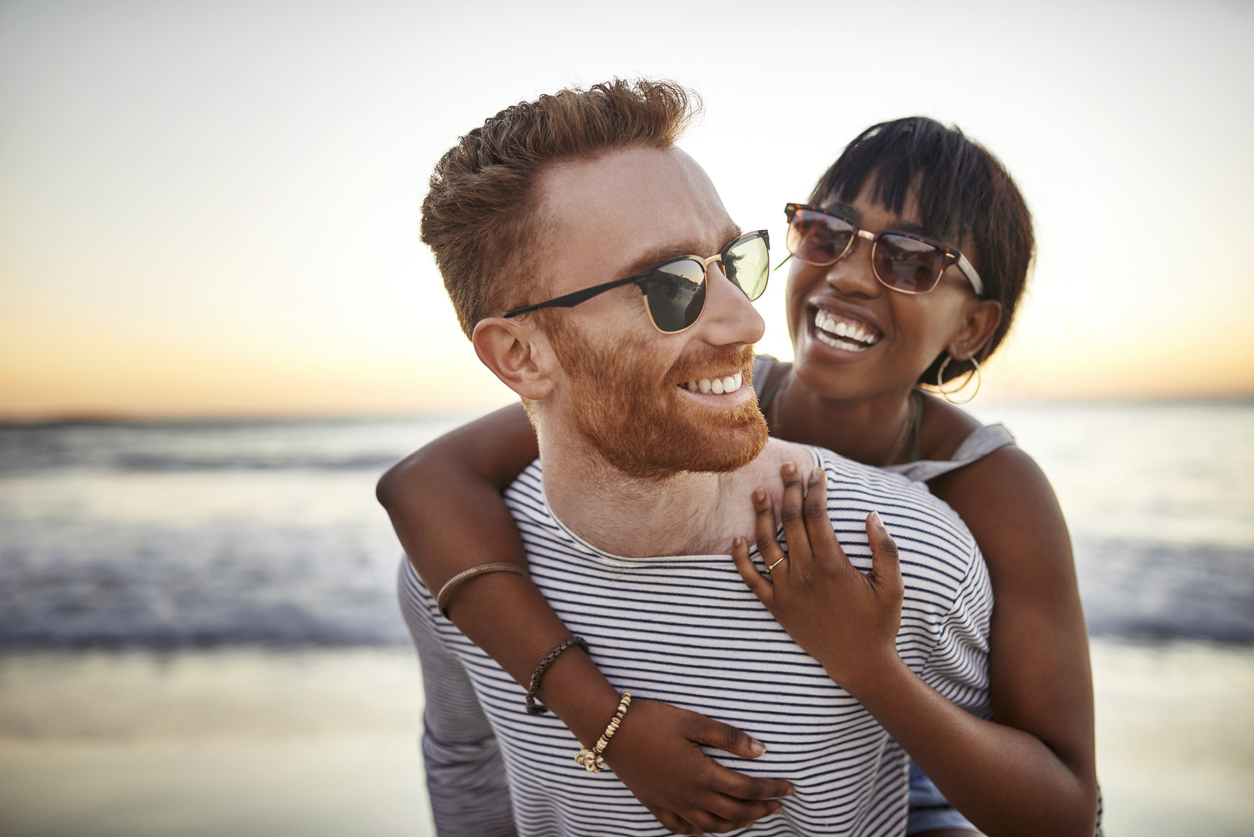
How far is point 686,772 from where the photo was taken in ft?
6.08

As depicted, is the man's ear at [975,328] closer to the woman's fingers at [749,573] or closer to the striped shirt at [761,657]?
the striped shirt at [761,657]

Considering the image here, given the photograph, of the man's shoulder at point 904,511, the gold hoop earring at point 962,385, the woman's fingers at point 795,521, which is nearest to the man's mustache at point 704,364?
the woman's fingers at point 795,521

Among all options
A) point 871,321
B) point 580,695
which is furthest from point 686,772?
point 871,321

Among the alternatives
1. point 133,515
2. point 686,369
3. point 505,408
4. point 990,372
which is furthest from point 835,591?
point 133,515

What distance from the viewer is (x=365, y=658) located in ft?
22.9

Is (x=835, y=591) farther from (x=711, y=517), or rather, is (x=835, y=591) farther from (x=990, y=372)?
(x=990, y=372)

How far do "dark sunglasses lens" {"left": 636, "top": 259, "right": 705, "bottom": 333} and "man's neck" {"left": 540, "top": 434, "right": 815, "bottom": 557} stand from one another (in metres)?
0.41

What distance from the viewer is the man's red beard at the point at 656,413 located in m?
1.84

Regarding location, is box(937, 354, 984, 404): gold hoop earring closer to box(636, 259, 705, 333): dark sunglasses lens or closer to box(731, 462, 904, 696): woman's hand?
box(731, 462, 904, 696): woman's hand

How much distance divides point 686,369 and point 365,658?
622cm

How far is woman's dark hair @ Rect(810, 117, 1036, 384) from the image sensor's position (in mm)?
2568

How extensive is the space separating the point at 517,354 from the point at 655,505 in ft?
1.83

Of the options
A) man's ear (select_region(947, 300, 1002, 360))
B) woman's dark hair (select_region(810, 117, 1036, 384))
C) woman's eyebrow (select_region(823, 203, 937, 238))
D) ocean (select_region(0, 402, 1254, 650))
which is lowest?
ocean (select_region(0, 402, 1254, 650))

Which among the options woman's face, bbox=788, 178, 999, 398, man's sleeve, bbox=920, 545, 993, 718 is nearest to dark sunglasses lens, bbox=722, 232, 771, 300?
woman's face, bbox=788, 178, 999, 398
